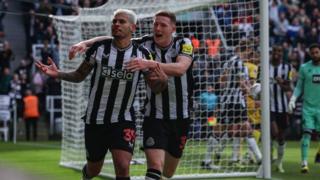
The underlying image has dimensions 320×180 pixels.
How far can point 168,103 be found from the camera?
23.7ft

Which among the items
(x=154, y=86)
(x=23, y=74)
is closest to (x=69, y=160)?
(x=154, y=86)

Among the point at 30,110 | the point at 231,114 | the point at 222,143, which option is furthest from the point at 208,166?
the point at 30,110

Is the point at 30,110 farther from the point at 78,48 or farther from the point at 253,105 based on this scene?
the point at 78,48

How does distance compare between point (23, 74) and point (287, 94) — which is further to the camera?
point (23, 74)

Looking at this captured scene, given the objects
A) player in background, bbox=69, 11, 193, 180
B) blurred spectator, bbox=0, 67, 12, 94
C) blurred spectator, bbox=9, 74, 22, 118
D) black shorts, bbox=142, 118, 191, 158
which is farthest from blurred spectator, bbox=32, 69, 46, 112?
black shorts, bbox=142, 118, 191, 158

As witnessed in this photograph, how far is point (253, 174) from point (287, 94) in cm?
250

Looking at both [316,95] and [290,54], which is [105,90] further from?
[290,54]

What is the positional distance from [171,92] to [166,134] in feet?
1.40

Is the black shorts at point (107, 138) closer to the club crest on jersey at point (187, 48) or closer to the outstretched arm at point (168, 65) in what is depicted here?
the outstretched arm at point (168, 65)

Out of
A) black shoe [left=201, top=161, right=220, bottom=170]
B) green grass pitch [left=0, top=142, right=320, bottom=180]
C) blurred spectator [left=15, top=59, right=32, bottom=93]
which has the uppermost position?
blurred spectator [left=15, top=59, right=32, bottom=93]

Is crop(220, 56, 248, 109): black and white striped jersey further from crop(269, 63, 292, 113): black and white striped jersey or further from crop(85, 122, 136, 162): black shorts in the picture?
crop(85, 122, 136, 162): black shorts

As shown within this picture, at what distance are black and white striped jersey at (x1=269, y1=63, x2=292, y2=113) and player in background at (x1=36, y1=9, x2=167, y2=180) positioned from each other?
6928 mm

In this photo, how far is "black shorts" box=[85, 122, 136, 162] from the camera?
6504 millimetres

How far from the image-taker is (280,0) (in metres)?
30.5
